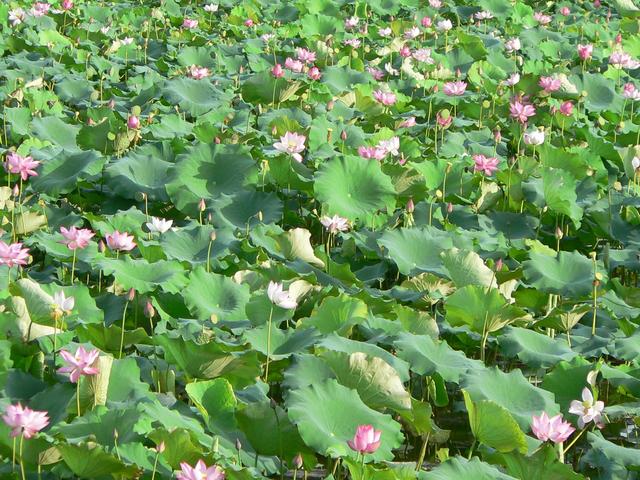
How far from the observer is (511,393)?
→ 8.86 ft

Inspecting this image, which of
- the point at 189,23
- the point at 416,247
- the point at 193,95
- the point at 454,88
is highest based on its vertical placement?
the point at 416,247

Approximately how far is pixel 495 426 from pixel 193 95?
3142mm

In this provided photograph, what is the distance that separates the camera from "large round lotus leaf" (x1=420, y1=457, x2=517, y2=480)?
2.26 m

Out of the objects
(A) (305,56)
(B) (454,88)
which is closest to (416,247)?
(B) (454,88)

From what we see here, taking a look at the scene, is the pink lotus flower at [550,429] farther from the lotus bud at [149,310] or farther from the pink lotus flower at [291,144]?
the pink lotus flower at [291,144]

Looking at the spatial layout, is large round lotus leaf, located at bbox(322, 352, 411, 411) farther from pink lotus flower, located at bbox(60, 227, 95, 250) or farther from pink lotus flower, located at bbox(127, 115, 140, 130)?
pink lotus flower, located at bbox(127, 115, 140, 130)

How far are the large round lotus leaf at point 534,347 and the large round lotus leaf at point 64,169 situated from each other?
5.74 ft

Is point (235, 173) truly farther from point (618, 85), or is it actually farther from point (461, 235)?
point (618, 85)

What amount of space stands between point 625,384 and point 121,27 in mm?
5086

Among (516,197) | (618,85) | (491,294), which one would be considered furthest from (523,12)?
(491,294)

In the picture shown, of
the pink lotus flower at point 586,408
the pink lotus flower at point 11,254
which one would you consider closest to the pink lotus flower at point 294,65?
the pink lotus flower at point 11,254

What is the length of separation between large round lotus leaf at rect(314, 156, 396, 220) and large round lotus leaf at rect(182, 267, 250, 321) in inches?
32.0

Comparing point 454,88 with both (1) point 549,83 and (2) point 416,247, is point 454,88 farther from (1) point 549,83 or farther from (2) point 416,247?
(2) point 416,247

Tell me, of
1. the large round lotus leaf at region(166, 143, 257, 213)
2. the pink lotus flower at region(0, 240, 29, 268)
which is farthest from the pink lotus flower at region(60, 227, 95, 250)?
the large round lotus leaf at region(166, 143, 257, 213)
